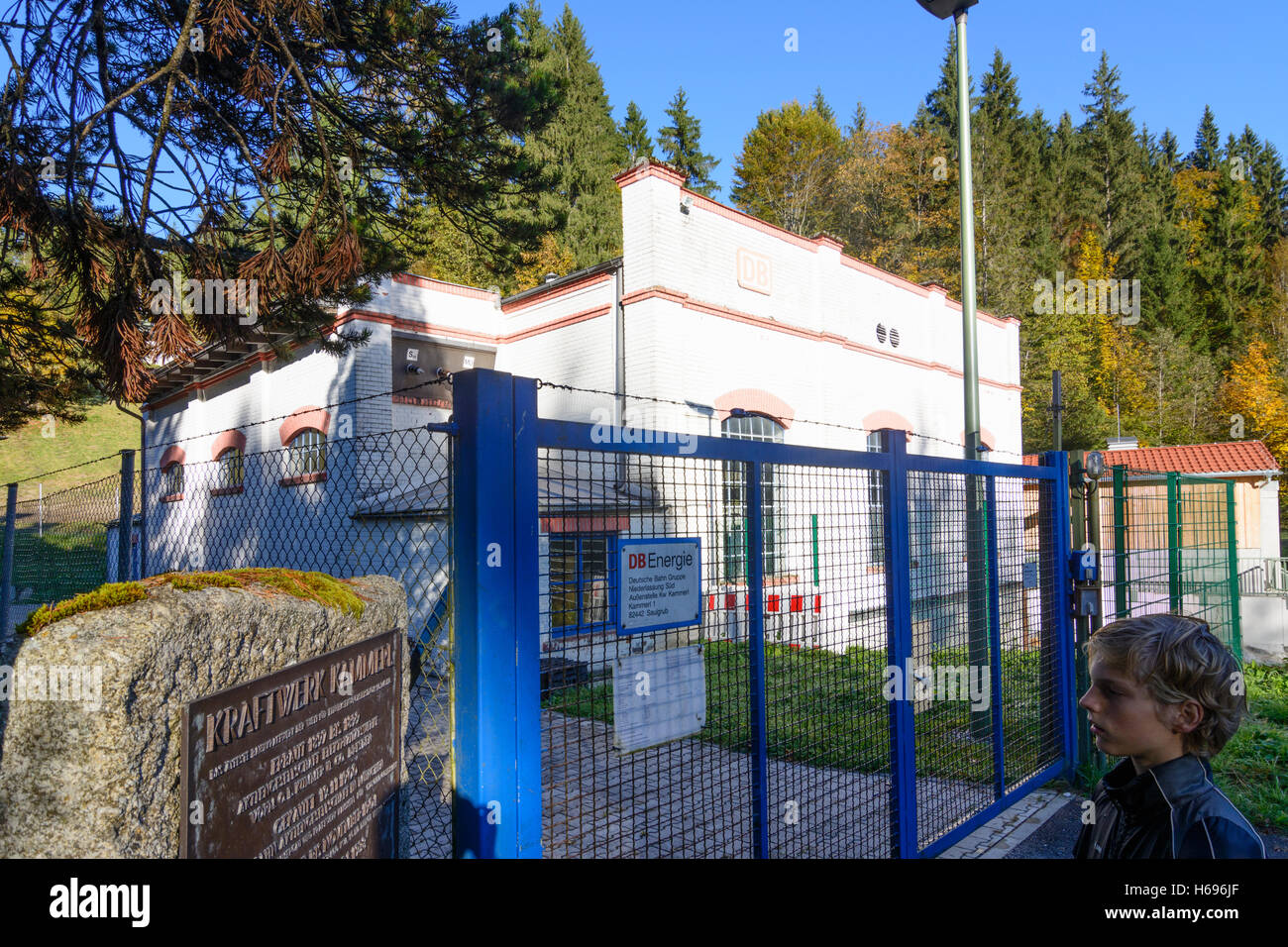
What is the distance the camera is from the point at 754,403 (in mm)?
14672

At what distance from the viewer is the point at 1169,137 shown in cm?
5400

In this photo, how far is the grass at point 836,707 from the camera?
3.33 m

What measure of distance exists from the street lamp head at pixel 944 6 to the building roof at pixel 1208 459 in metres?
18.0

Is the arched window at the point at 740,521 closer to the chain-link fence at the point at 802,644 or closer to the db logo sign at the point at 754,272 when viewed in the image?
the chain-link fence at the point at 802,644

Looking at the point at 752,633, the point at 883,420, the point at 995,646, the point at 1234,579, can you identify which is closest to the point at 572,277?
the point at 883,420

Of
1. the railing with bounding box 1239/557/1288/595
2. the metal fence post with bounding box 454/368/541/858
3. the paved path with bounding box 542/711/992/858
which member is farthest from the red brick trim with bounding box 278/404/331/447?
the railing with bounding box 1239/557/1288/595

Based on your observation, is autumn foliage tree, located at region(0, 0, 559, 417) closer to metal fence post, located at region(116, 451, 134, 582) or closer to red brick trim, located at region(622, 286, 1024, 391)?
metal fence post, located at region(116, 451, 134, 582)

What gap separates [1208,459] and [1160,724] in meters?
26.0

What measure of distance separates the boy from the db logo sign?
43.4ft

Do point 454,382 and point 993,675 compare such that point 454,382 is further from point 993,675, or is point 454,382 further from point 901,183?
point 901,183

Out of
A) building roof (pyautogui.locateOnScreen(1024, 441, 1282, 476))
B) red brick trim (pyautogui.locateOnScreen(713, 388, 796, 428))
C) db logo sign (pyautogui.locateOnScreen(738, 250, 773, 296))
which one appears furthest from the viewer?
building roof (pyautogui.locateOnScreen(1024, 441, 1282, 476))

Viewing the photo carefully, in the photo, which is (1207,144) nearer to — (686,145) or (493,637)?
(686,145)

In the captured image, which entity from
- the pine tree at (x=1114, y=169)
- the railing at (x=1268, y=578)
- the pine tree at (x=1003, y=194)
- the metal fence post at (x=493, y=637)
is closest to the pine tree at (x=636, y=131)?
the pine tree at (x=1003, y=194)

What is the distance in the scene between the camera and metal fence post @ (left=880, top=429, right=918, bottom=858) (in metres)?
4.14
